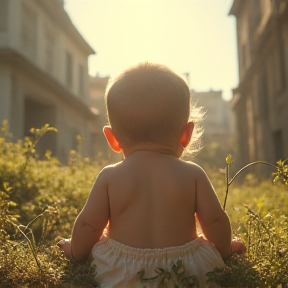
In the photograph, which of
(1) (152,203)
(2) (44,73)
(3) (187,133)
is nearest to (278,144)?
(2) (44,73)

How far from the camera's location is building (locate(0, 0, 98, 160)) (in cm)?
1439

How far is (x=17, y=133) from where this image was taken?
14.2 meters

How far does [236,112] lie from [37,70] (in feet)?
39.5

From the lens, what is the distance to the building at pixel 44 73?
567 inches

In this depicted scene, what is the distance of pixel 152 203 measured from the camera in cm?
204

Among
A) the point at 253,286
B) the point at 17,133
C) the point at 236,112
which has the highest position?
the point at 236,112

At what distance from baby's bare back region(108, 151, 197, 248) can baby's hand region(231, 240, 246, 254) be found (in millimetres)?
289

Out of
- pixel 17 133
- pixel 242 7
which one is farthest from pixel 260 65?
pixel 17 133

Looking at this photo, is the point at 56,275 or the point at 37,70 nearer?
the point at 56,275

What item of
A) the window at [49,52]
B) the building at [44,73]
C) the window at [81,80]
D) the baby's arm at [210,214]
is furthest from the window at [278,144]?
the baby's arm at [210,214]

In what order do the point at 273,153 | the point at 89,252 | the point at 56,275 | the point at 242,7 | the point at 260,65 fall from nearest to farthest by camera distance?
the point at 56,275 → the point at 89,252 → the point at 273,153 → the point at 260,65 → the point at 242,7

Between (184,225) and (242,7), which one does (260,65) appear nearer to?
(242,7)

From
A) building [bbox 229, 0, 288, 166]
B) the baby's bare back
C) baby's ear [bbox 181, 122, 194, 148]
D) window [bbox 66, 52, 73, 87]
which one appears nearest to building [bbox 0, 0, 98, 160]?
window [bbox 66, 52, 73, 87]

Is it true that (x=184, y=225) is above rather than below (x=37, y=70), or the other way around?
below
